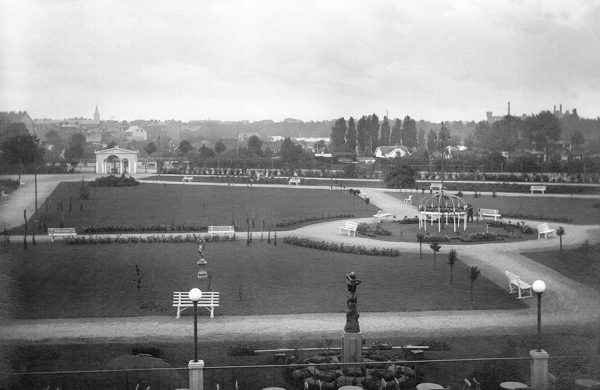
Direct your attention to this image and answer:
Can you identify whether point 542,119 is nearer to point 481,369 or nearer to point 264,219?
point 264,219

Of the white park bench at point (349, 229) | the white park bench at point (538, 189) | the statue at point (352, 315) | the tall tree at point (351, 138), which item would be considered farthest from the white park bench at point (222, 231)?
the tall tree at point (351, 138)

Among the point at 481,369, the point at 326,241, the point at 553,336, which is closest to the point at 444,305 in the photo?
the point at 553,336

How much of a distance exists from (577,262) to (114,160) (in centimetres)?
3617

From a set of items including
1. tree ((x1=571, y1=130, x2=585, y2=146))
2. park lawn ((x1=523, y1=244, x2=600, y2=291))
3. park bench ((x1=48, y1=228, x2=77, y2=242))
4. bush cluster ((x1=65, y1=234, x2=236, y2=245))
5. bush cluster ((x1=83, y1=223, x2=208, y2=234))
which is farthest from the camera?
tree ((x1=571, y1=130, x2=585, y2=146))

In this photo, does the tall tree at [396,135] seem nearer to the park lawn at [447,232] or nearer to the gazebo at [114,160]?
the gazebo at [114,160]

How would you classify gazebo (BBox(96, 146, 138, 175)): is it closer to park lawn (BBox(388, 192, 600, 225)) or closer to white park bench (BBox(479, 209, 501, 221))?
park lawn (BBox(388, 192, 600, 225))

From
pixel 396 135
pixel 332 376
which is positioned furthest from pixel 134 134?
pixel 332 376

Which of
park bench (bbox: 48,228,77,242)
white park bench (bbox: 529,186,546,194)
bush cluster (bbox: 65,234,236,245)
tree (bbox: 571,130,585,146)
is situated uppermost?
tree (bbox: 571,130,585,146)

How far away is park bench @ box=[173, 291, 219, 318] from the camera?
12.8 meters

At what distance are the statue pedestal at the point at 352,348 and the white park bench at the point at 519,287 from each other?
5.62 meters

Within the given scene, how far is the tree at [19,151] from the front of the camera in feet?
101

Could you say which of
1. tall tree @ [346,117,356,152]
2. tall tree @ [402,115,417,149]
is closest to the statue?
tall tree @ [346,117,356,152]

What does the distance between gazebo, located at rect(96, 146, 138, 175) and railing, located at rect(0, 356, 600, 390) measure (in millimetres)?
38333

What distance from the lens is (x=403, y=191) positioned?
123 feet
